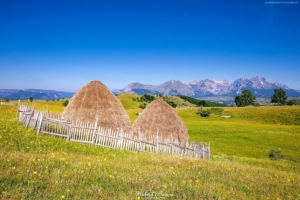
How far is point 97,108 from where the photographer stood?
2025 cm

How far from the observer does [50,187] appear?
528 cm

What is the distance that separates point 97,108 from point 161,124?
6378mm

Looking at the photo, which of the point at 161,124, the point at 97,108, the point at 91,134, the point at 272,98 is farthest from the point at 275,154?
the point at 272,98

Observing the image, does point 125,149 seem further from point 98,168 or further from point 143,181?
point 143,181

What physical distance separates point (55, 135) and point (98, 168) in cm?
876

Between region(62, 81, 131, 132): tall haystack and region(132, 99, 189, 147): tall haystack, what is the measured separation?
1575mm

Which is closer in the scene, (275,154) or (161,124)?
(161,124)

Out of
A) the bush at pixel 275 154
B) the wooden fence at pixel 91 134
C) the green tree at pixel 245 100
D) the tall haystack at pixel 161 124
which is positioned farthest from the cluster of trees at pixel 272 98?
the wooden fence at pixel 91 134

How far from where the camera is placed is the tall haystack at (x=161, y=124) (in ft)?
67.4

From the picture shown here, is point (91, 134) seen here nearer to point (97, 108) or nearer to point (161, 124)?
point (97, 108)

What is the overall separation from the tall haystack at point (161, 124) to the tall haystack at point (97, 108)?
157 cm

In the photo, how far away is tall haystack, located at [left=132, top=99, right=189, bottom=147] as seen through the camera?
20.5 m

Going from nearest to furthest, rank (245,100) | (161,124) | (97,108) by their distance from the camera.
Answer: (97,108)
(161,124)
(245,100)

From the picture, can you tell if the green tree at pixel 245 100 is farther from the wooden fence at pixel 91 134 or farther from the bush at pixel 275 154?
the wooden fence at pixel 91 134
